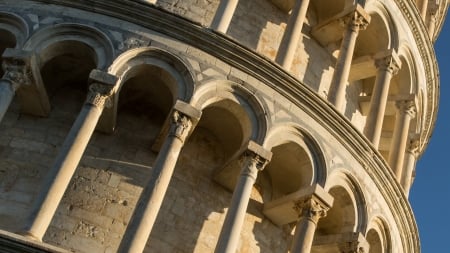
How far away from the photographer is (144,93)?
11.2 meters

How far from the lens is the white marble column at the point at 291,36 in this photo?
11609mm

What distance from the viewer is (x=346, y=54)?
12.7m

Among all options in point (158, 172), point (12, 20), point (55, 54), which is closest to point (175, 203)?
point (158, 172)

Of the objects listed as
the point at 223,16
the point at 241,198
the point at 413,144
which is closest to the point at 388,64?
the point at 413,144

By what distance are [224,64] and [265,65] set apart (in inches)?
26.3

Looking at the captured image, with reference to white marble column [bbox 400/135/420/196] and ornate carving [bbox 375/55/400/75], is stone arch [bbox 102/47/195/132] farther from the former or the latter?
white marble column [bbox 400/135/420/196]

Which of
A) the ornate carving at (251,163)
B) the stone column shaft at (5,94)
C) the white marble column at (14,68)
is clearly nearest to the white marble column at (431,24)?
the ornate carving at (251,163)

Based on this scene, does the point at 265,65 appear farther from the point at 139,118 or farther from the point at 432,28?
the point at 432,28

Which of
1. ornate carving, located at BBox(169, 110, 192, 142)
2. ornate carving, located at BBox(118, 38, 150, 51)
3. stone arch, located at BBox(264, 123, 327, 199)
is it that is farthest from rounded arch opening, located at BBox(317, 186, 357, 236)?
ornate carving, located at BBox(118, 38, 150, 51)

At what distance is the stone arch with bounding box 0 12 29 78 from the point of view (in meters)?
10.4

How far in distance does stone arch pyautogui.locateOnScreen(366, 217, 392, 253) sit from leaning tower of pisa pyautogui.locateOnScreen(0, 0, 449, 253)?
21mm

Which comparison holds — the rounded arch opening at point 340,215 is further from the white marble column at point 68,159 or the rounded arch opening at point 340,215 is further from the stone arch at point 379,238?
the white marble column at point 68,159

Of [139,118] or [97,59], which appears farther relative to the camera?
[139,118]

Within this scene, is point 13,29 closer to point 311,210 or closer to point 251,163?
point 251,163
